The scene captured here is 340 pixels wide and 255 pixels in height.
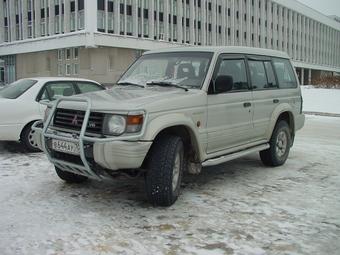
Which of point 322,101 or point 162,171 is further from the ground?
point 322,101

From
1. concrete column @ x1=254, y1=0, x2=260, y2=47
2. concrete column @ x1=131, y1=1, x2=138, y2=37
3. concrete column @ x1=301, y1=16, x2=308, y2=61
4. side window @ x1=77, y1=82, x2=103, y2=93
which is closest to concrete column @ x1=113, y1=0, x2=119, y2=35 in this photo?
concrete column @ x1=131, y1=1, x2=138, y2=37

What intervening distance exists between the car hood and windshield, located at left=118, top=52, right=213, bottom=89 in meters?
0.28

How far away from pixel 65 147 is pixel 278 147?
3973 millimetres

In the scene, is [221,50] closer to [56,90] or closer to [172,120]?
[172,120]

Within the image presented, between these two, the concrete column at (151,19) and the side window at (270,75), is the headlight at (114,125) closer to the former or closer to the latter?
the side window at (270,75)

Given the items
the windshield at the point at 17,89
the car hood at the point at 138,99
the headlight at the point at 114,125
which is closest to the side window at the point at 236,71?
the car hood at the point at 138,99

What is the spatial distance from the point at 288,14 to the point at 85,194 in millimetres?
76639

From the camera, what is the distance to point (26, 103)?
8.24 meters

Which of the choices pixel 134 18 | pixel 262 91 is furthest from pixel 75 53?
pixel 262 91

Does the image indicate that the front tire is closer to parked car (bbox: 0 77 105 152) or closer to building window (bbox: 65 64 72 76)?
parked car (bbox: 0 77 105 152)

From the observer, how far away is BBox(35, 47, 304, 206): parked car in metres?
4.80

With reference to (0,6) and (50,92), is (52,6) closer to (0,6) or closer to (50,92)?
(0,6)

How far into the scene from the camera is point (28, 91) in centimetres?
841

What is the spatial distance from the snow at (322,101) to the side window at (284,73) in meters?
13.3
